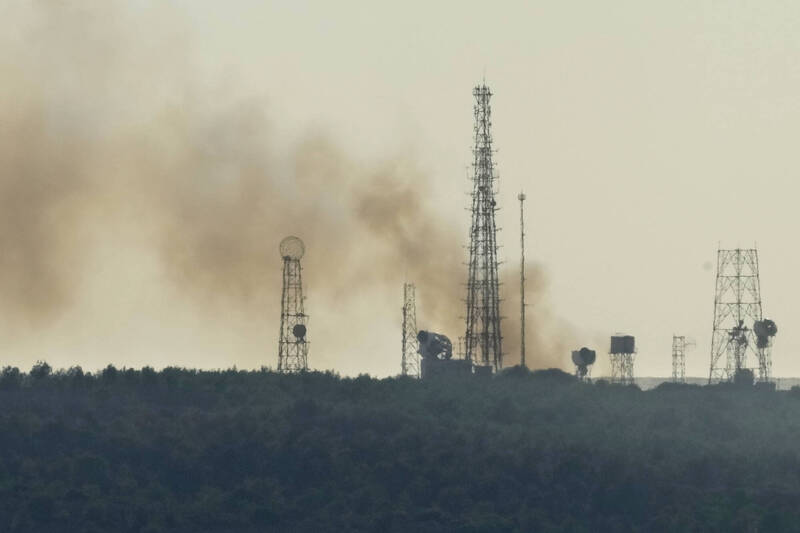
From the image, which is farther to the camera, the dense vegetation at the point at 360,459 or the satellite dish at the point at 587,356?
the satellite dish at the point at 587,356

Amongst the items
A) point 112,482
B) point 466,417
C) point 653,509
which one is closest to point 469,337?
point 466,417

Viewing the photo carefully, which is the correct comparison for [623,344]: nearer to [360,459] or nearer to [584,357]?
[584,357]

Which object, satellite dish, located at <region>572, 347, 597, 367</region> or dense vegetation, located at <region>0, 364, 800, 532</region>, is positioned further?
satellite dish, located at <region>572, 347, 597, 367</region>

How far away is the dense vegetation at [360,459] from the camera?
130 m

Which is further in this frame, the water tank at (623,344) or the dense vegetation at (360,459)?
the water tank at (623,344)

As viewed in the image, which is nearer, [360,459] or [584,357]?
[360,459]

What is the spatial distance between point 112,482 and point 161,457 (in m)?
6.91

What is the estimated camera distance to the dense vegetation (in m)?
130

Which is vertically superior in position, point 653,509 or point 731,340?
point 731,340

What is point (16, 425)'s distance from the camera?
141 m

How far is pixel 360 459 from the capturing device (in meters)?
142

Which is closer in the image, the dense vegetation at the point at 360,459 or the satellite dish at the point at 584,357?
the dense vegetation at the point at 360,459

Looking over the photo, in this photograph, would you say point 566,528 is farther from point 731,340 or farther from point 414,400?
point 731,340

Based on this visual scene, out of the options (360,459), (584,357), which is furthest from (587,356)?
(360,459)
